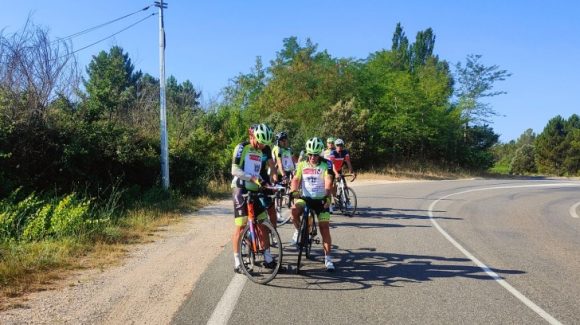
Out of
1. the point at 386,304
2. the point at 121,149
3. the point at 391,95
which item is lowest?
the point at 386,304

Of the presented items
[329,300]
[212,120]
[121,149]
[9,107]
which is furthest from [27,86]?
[212,120]

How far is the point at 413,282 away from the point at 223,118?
70.9 feet

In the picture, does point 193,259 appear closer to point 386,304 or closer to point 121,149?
point 386,304

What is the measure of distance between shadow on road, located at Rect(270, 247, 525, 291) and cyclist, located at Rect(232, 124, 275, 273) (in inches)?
24.6

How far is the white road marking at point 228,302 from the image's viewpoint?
4.84 metres

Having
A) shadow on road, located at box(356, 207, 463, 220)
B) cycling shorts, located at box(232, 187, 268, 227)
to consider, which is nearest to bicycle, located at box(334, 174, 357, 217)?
shadow on road, located at box(356, 207, 463, 220)

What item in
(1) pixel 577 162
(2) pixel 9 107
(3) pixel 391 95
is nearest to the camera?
(2) pixel 9 107

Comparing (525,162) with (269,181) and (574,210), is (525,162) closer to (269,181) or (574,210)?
(574,210)

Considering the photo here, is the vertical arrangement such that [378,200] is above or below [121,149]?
below

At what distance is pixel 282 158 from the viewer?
11.1 m

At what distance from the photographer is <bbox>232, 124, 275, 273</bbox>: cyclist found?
259 inches

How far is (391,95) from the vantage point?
37.3m

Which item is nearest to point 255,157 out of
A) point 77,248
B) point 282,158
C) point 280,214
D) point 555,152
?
point 77,248

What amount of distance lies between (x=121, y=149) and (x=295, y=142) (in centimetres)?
1727
